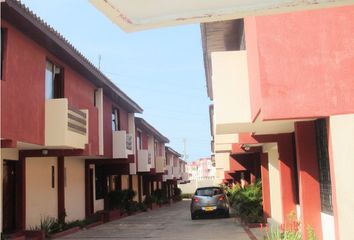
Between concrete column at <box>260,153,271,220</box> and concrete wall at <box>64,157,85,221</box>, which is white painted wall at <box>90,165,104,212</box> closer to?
concrete wall at <box>64,157,85,221</box>

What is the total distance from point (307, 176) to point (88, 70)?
1067cm

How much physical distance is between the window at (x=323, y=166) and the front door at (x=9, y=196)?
952cm

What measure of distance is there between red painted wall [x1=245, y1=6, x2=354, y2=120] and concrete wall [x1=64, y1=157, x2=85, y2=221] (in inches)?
534

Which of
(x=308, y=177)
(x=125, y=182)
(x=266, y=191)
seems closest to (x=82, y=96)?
(x=266, y=191)

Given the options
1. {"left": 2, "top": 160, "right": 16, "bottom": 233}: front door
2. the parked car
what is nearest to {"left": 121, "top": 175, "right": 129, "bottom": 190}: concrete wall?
the parked car

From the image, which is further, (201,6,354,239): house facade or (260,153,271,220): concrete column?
(260,153,271,220): concrete column

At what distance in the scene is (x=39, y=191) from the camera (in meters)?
17.3

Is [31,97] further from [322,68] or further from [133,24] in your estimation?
[133,24]

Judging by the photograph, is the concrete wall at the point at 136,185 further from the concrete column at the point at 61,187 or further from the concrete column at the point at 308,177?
the concrete column at the point at 308,177

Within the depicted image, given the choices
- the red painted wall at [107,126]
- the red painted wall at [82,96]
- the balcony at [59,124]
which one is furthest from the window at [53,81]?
the red painted wall at [107,126]

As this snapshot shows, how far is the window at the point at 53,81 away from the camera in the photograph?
15659 millimetres

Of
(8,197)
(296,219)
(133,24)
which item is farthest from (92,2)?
(8,197)

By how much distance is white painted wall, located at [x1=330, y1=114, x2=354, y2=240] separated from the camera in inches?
301

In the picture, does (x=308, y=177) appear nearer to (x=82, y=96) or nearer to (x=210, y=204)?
(x=82, y=96)
